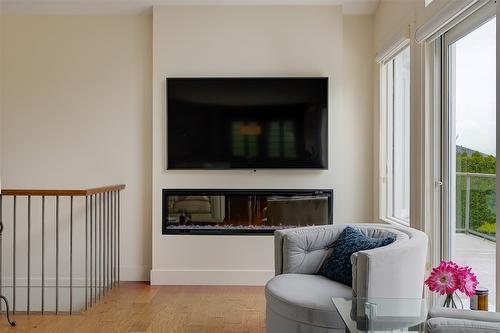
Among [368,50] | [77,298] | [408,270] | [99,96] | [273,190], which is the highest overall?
[368,50]

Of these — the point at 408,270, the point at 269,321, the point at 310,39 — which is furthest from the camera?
the point at 310,39

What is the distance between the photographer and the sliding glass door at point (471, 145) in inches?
104

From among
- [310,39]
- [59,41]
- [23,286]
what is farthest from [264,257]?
[59,41]

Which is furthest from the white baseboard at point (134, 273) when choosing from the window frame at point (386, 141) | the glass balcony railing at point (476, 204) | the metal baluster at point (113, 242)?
the glass balcony railing at point (476, 204)

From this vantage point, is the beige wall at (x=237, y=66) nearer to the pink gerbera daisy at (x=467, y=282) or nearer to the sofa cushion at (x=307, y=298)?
the sofa cushion at (x=307, y=298)

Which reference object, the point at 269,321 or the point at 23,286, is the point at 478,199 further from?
the point at 23,286

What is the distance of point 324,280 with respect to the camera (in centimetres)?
270

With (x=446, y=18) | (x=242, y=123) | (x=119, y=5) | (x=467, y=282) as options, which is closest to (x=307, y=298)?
(x=467, y=282)

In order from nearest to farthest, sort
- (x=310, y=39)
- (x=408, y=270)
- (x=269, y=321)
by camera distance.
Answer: (x=408, y=270) → (x=269, y=321) → (x=310, y=39)

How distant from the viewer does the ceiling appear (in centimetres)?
438

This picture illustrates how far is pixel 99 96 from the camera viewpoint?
4.60 metres

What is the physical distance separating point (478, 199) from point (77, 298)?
3.70 metres

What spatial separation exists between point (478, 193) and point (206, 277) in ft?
8.43

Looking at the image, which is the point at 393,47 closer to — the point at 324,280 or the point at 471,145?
the point at 471,145
